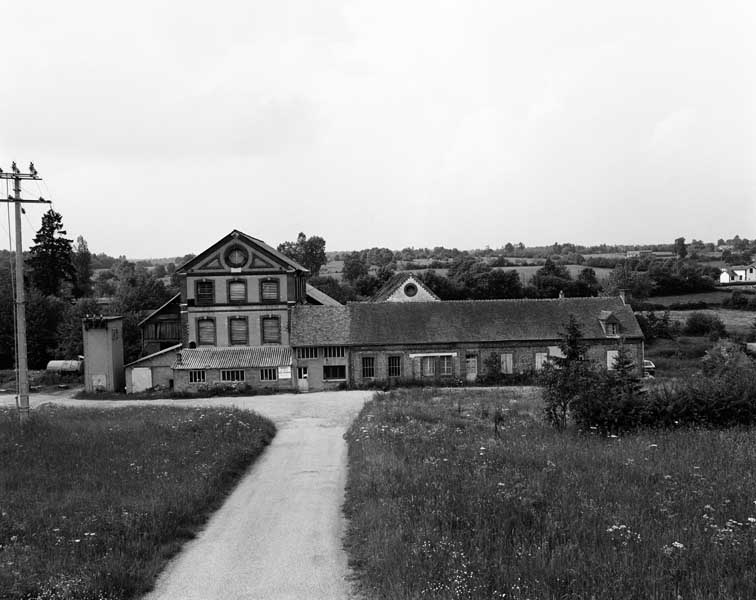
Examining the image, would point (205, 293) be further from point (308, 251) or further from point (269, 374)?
point (308, 251)

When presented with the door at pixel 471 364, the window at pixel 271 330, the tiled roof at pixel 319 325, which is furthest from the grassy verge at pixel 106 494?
the door at pixel 471 364

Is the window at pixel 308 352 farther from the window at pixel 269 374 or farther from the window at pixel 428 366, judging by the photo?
the window at pixel 428 366

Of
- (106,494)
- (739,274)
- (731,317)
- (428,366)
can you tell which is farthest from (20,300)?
(739,274)

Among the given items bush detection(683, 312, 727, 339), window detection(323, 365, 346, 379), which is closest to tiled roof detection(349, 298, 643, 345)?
window detection(323, 365, 346, 379)

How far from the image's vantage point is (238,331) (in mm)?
43500

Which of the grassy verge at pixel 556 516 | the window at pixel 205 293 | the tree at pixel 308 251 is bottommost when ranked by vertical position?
the grassy verge at pixel 556 516

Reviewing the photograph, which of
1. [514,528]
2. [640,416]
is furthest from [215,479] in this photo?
[640,416]

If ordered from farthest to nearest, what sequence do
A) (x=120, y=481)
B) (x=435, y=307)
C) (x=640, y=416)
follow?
(x=435, y=307)
(x=640, y=416)
(x=120, y=481)

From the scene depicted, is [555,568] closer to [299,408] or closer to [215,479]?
[215,479]

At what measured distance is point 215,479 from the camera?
15.4 metres

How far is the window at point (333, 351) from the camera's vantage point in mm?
41781

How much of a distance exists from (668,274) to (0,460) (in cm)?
8898

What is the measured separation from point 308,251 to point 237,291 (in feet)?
246

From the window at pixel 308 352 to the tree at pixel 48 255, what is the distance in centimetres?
4176
